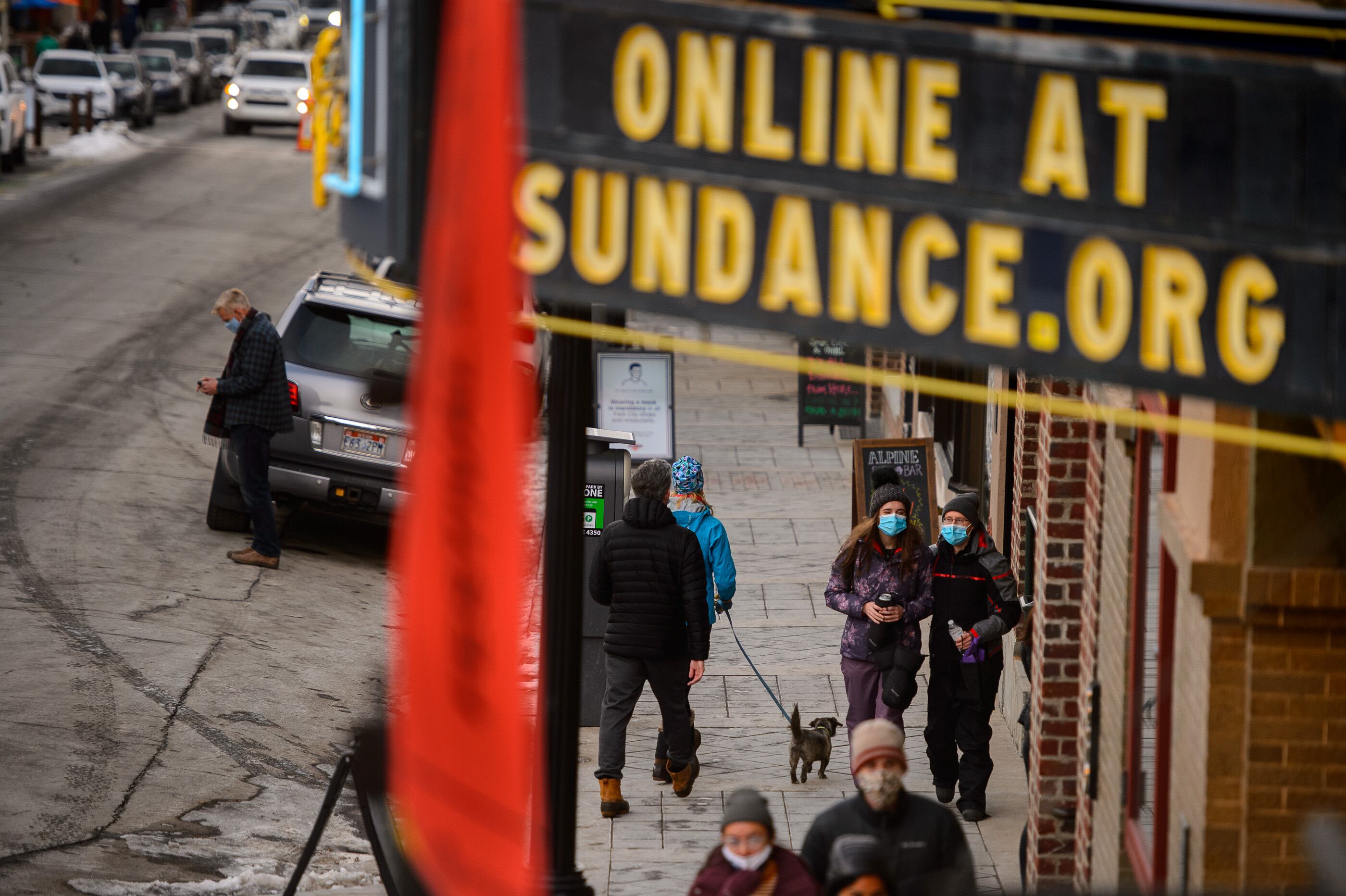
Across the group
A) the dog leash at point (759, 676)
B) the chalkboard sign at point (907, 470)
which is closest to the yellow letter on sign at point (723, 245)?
the dog leash at point (759, 676)

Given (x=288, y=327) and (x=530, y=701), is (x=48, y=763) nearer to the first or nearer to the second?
(x=530, y=701)

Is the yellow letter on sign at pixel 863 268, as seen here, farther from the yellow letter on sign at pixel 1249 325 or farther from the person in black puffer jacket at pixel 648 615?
the person in black puffer jacket at pixel 648 615

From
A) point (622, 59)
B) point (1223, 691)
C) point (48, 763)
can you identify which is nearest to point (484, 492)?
point (622, 59)

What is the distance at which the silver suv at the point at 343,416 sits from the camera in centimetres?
1352

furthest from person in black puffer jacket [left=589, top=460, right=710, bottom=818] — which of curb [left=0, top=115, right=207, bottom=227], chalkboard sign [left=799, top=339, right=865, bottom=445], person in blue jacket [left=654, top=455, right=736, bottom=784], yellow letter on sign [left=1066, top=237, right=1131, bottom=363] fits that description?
curb [left=0, top=115, right=207, bottom=227]

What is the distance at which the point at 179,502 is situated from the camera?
588 inches

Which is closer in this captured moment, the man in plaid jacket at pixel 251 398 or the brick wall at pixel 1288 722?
the brick wall at pixel 1288 722

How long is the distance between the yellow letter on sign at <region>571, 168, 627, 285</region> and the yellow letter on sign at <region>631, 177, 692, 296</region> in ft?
0.12

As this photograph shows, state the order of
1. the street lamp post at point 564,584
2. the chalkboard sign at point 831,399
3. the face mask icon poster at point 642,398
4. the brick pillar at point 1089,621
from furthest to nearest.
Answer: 1. the chalkboard sign at point 831,399
2. the face mask icon poster at point 642,398
3. the brick pillar at point 1089,621
4. the street lamp post at point 564,584

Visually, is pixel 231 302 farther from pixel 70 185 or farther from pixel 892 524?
pixel 70 185

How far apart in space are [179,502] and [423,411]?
472 inches

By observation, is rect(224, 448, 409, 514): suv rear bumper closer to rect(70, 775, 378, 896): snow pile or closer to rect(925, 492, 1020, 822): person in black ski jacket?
rect(70, 775, 378, 896): snow pile

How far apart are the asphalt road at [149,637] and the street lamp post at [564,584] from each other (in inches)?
96.3

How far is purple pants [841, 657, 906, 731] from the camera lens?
31.8 ft
